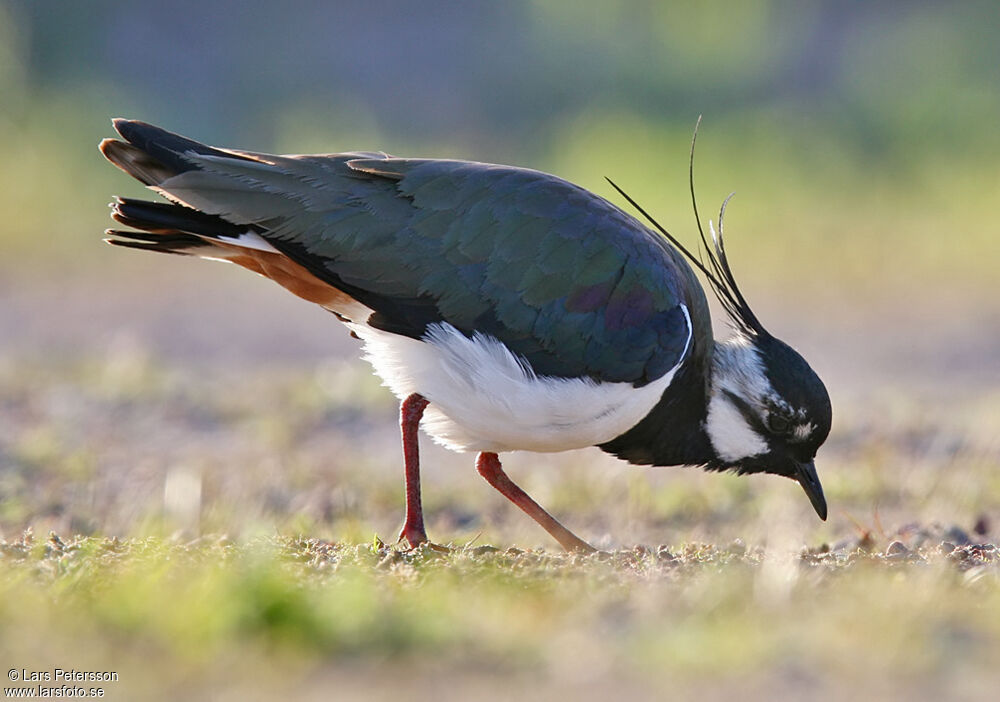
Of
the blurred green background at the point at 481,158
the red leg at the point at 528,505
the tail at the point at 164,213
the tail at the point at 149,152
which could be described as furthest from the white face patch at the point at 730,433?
the tail at the point at 149,152

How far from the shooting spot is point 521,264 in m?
4.75

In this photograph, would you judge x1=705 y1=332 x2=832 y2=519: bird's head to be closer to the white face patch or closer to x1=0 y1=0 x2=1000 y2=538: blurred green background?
the white face patch

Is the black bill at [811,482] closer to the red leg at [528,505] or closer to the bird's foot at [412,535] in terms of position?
the red leg at [528,505]

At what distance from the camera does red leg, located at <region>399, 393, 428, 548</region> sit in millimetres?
4820

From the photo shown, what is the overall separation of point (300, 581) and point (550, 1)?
48.5 ft

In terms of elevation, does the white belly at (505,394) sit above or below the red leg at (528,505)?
above

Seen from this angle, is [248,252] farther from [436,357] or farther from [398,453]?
[398,453]

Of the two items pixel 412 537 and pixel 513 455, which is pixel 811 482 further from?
pixel 513 455

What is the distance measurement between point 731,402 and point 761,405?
0.11m

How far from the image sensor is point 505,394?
184 inches

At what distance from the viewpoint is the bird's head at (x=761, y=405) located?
17.2 ft

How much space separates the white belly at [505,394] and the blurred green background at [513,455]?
50cm

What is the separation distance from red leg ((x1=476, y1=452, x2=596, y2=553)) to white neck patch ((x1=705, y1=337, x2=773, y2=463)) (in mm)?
674

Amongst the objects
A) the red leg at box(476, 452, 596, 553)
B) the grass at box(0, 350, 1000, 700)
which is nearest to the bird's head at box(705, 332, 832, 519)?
the grass at box(0, 350, 1000, 700)
